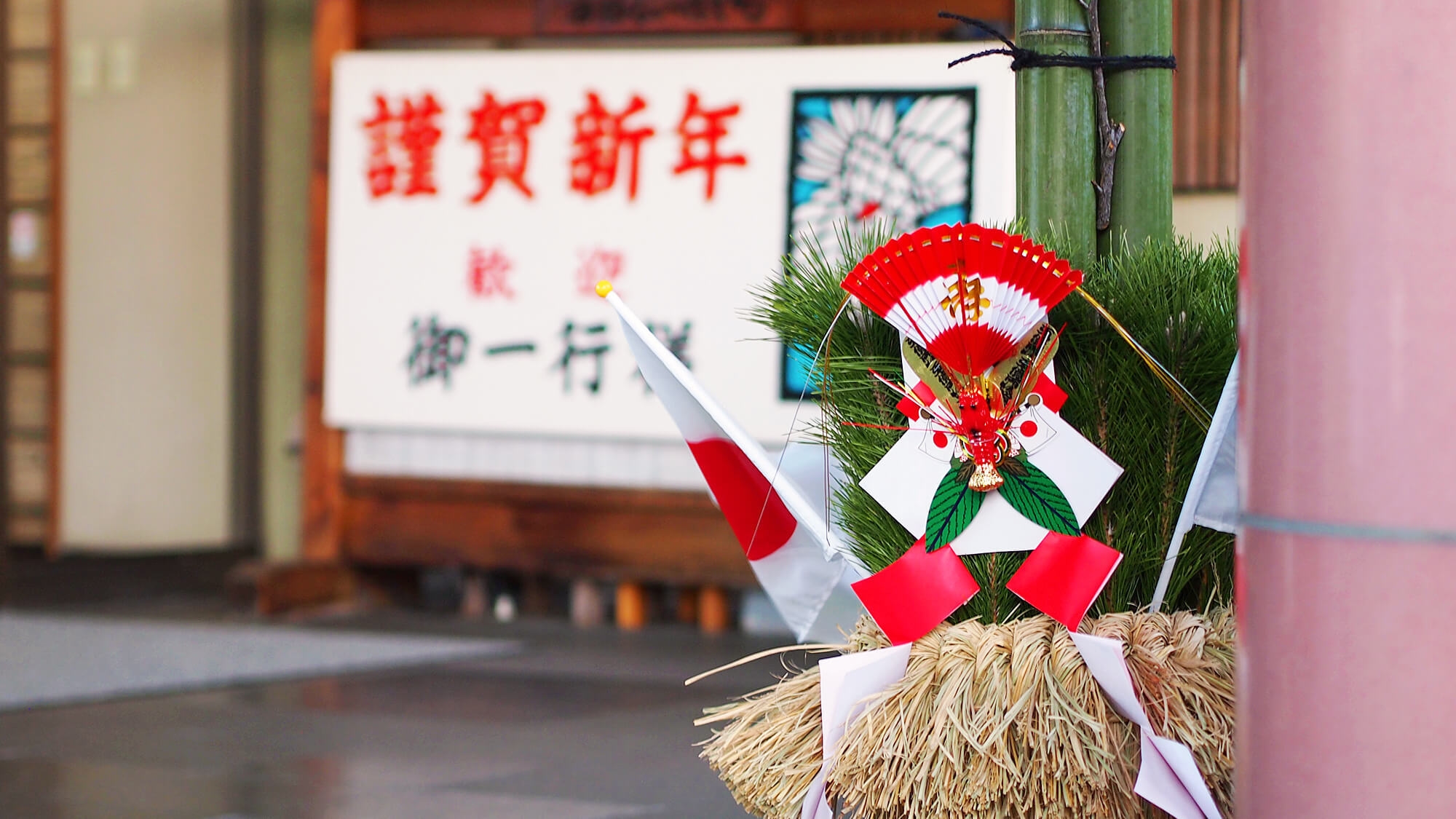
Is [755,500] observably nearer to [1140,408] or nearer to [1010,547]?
[1010,547]

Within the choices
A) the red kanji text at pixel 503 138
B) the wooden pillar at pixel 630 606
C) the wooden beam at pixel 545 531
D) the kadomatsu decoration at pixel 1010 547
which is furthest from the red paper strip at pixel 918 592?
the red kanji text at pixel 503 138

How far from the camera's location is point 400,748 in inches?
152

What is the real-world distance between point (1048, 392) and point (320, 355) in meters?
5.06

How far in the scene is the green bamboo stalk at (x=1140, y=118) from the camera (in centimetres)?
199

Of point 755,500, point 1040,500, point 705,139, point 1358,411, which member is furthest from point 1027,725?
point 705,139

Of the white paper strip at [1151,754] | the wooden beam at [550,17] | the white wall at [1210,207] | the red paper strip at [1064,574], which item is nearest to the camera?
the white paper strip at [1151,754]

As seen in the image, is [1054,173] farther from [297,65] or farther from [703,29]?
[297,65]

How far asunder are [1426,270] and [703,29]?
5.12 m

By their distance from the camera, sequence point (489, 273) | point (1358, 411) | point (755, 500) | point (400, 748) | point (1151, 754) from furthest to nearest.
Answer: point (489, 273)
point (400, 748)
point (755, 500)
point (1151, 754)
point (1358, 411)

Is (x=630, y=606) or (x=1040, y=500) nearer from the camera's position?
(x=1040, y=500)

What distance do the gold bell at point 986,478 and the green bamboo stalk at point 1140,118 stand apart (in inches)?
13.3

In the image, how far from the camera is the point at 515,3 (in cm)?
629

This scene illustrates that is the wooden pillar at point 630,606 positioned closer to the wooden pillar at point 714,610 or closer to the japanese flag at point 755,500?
the wooden pillar at point 714,610

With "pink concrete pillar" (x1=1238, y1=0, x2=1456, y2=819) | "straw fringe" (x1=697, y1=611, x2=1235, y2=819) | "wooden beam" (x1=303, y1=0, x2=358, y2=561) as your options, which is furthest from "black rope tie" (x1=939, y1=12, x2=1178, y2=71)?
"wooden beam" (x1=303, y1=0, x2=358, y2=561)
